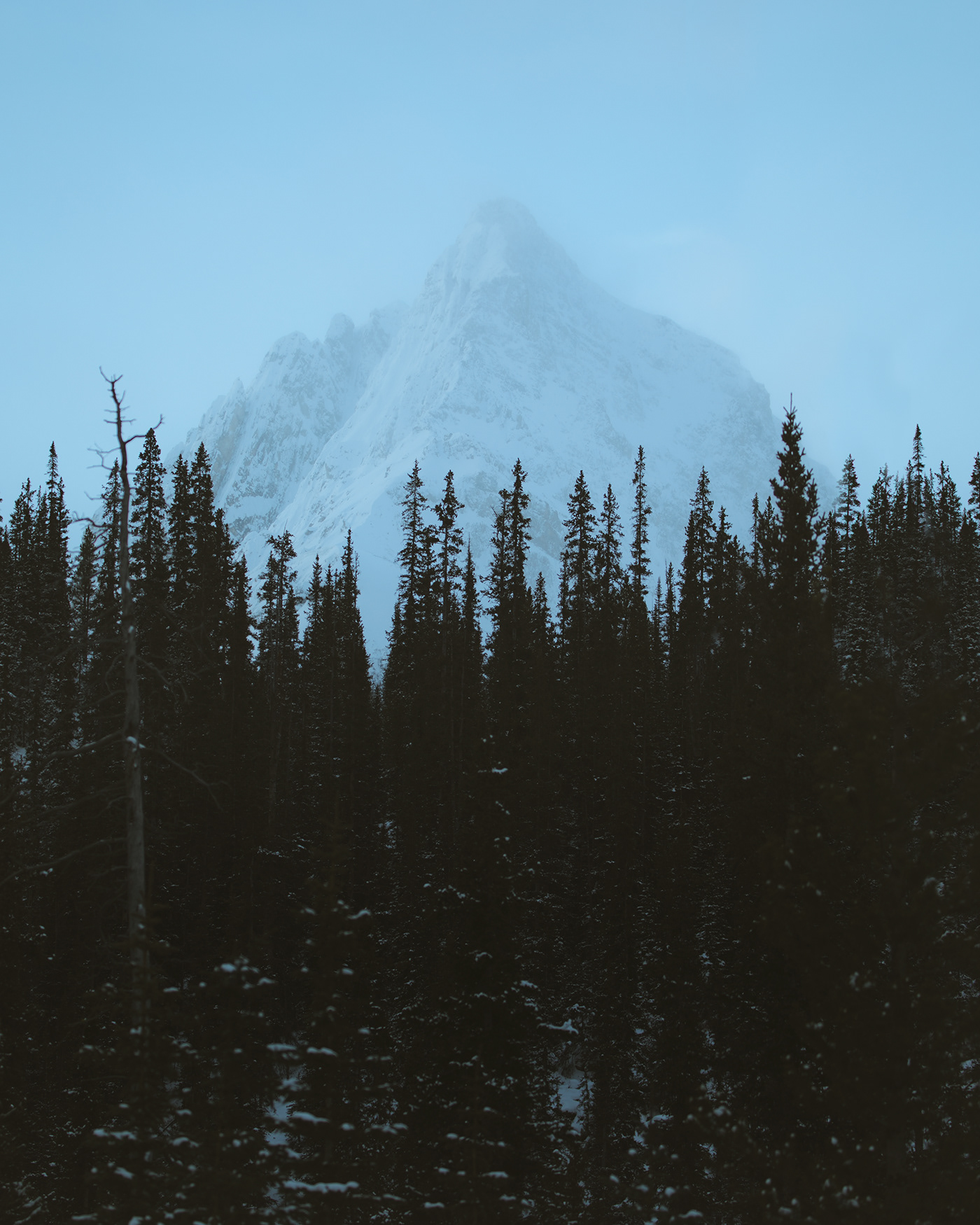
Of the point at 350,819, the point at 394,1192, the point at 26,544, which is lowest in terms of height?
the point at 394,1192

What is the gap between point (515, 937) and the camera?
57.8ft

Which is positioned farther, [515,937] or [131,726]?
[515,937]

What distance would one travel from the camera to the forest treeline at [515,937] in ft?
41.7

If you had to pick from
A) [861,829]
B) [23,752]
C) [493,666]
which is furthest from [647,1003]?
[23,752]

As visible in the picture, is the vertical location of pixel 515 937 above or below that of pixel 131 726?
below

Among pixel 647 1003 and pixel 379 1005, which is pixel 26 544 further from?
pixel 647 1003

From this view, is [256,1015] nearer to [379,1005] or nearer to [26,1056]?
[26,1056]

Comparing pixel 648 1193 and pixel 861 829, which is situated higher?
pixel 861 829

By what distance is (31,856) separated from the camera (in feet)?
75.9

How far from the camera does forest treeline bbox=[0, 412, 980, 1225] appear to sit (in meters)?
12.7

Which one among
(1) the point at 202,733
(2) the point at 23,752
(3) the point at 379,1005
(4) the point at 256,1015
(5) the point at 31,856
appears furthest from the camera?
(2) the point at 23,752

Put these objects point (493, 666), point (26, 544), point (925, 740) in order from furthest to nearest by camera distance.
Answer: point (26, 544), point (493, 666), point (925, 740)

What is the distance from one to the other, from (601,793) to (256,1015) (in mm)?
22265

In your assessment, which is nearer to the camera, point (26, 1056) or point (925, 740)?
point (925, 740)
